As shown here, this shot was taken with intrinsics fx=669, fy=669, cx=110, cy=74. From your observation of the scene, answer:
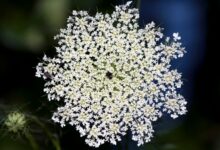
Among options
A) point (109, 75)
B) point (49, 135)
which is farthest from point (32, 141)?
point (109, 75)

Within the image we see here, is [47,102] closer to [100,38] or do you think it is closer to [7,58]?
[100,38]

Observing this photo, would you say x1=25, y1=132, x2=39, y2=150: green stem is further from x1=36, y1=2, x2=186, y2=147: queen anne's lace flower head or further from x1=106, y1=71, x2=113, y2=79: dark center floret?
x1=106, y1=71, x2=113, y2=79: dark center floret

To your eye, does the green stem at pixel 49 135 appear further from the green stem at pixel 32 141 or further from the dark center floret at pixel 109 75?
the dark center floret at pixel 109 75

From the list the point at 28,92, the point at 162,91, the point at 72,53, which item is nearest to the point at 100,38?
the point at 72,53

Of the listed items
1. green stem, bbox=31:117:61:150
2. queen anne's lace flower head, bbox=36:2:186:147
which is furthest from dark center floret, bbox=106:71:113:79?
green stem, bbox=31:117:61:150

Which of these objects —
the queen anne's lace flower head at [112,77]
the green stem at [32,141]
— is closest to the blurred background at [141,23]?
the green stem at [32,141]
